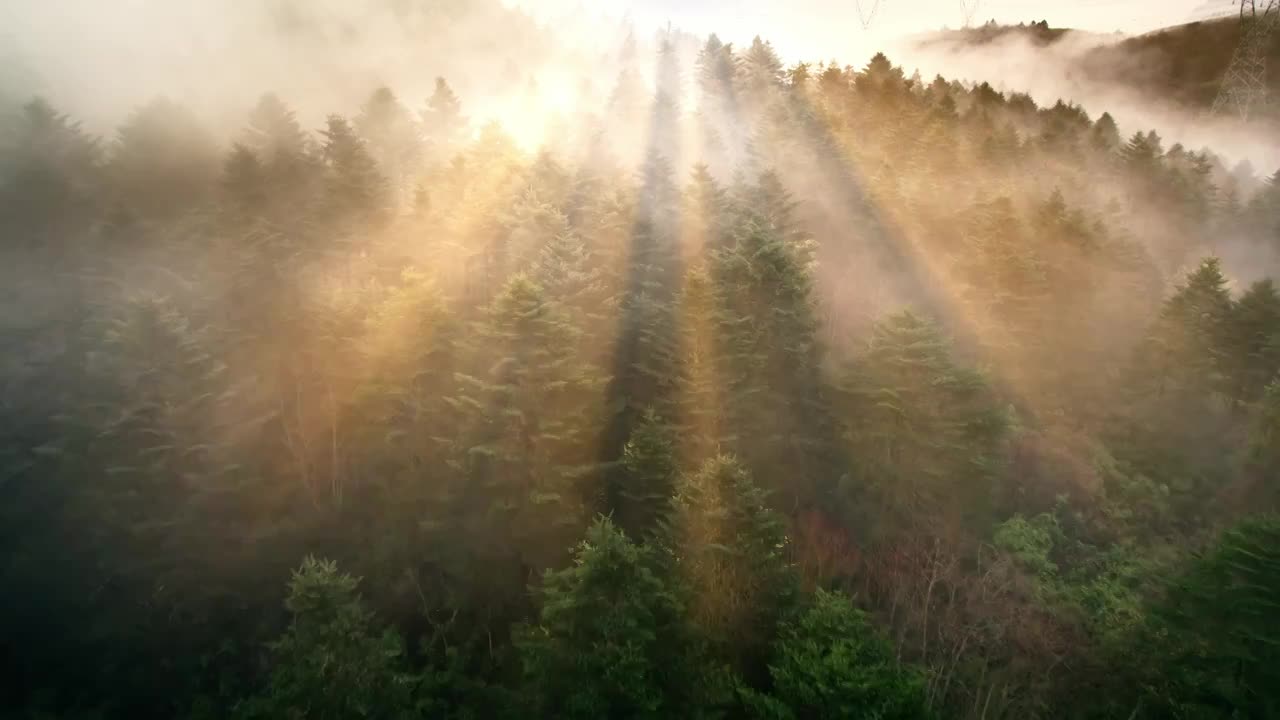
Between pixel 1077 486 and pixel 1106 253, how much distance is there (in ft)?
83.8

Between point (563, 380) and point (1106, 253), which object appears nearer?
point (563, 380)

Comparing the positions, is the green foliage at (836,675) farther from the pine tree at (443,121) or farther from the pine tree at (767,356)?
the pine tree at (443,121)

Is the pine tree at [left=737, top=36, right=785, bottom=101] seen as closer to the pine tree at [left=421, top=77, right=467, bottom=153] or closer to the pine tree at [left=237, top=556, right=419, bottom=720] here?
the pine tree at [left=421, top=77, right=467, bottom=153]

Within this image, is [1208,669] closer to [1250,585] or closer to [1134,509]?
[1250,585]

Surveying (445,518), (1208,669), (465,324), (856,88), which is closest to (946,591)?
(1208,669)

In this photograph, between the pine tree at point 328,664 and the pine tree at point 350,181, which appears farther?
the pine tree at point 350,181

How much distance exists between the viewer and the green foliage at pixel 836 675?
15.7 metres

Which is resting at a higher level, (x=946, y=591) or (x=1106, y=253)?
(x=1106, y=253)

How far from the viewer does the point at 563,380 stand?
78.6ft

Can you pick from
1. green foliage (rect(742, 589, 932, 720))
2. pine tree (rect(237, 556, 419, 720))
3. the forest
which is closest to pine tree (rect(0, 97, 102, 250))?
the forest

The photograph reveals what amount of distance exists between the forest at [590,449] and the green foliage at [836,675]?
0.11 meters

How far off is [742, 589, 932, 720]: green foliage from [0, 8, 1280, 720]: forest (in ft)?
0.36

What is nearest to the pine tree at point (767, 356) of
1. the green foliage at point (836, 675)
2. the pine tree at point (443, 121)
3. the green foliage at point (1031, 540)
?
the green foliage at point (1031, 540)

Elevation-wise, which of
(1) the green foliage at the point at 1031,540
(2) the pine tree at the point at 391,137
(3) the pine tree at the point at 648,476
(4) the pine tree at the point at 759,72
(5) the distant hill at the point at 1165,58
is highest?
(5) the distant hill at the point at 1165,58
